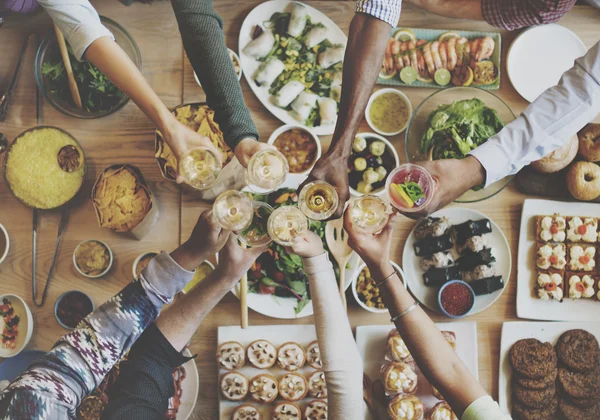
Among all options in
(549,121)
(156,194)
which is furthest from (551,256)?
(156,194)

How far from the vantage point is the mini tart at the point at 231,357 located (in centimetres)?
221

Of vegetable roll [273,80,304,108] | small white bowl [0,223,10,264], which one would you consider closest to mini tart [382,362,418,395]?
vegetable roll [273,80,304,108]

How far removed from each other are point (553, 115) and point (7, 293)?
2.52 m

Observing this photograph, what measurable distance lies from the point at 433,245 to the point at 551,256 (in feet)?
1.95

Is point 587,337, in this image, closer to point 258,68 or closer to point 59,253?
point 258,68

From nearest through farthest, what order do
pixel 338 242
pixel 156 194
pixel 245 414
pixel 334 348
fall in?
pixel 334 348
pixel 338 242
pixel 245 414
pixel 156 194

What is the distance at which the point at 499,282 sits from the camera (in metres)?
2.26

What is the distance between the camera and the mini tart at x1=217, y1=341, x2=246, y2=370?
2.21 metres

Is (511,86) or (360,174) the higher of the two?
(511,86)

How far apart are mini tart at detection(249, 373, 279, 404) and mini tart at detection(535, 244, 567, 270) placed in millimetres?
1401

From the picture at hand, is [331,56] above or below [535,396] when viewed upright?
above

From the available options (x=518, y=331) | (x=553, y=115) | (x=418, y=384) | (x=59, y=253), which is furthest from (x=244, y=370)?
(x=553, y=115)

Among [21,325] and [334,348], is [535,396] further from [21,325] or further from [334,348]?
[21,325]

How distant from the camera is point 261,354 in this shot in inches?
87.4
